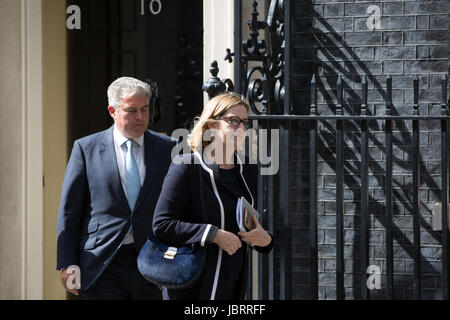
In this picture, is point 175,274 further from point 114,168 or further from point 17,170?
point 17,170

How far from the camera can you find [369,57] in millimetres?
5953

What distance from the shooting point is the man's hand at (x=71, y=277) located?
13.8 ft

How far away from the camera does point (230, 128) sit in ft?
11.6

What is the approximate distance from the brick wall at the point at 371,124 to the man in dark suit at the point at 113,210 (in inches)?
76.4

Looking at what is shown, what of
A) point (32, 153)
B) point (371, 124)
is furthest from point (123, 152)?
point (32, 153)

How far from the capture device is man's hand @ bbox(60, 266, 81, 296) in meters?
4.20

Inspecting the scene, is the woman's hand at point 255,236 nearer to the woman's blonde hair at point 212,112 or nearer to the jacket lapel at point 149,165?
the woman's blonde hair at point 212,112

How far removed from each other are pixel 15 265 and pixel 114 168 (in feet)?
8.77

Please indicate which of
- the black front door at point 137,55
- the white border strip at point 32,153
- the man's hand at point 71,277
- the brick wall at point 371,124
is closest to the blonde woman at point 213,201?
the man's hand at point 71,277

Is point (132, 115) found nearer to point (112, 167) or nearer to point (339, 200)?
point (112, 167)

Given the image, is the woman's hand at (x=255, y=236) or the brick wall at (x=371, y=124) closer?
the woman's hand at (x=255, y=236)

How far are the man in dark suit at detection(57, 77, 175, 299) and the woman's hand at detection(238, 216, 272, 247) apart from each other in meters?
0.81

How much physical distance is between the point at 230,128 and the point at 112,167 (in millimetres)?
980

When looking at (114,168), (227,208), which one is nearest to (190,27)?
(114,168)
